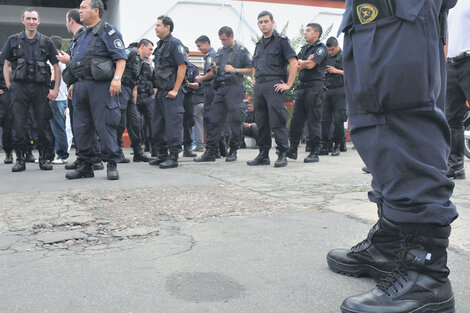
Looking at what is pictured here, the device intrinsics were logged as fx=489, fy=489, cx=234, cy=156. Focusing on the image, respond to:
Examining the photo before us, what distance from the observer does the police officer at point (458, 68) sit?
13.4ft

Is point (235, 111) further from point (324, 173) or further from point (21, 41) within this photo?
point (21, 41)

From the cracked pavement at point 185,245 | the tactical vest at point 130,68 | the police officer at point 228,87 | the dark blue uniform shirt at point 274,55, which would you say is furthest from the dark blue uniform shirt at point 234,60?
the cracked pavement at point 185,245

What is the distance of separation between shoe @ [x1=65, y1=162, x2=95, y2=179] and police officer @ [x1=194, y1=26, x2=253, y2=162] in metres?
2.12

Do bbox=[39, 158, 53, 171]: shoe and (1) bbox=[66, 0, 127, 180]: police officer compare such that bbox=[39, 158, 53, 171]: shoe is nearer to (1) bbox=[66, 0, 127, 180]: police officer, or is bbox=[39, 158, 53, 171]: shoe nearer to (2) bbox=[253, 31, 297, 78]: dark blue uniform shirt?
(1) bbox=[66, 0, 127, 180]: police officer

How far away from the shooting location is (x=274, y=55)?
20.5ft

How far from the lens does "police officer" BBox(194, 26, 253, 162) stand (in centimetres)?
683

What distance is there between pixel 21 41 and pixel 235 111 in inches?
112

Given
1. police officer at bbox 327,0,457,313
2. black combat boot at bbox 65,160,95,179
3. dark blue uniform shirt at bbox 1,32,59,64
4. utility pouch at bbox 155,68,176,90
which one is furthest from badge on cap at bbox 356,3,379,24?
dark blue uniform shirt at bbox 1,32,59,64

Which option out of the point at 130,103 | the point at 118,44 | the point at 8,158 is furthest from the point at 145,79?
the point at 118,44

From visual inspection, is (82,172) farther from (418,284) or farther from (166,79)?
(418,284)

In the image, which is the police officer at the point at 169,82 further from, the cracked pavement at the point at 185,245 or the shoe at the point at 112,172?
the cracked pavement at the point at 185,245

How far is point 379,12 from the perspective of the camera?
163 centimetres

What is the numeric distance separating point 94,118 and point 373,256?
12.3ft

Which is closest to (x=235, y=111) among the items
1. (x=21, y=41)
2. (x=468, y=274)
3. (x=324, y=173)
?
(x=324, y=173)
